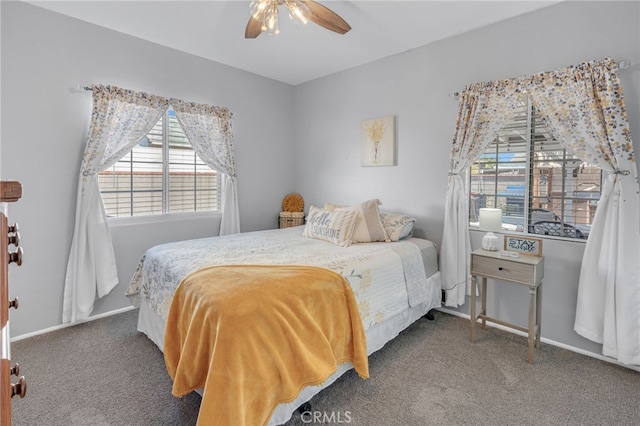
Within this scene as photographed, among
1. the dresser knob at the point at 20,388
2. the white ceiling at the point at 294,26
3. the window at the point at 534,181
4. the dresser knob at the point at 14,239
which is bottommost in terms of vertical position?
the dresser knob at the point at 20,388

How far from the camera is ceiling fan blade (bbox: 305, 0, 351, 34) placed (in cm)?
203

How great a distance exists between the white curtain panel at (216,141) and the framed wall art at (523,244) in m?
2.78

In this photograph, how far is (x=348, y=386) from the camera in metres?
2.05

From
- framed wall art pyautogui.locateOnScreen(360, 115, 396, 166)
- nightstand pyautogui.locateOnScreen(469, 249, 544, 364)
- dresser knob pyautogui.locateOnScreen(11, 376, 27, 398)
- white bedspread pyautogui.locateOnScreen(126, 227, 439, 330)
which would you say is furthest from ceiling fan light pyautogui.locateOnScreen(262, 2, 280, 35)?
nightstand pyautogui.locateOnScreen(469, 249, 544, 364)

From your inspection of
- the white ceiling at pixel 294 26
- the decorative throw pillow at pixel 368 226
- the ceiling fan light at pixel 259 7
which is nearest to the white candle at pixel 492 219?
the decorative throw pillow at pixel 368 226

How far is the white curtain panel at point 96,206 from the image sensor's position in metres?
2.84

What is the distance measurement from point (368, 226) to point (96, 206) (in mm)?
2434

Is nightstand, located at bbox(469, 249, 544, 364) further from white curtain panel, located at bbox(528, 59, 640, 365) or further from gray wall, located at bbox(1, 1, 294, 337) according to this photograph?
gray wall, located at bbox(1, 1, 294, 337)

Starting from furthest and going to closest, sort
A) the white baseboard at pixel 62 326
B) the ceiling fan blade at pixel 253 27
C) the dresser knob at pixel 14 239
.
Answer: the white baseboard at pixel 62 326
the ceiling fan blade at pixel 253 27
the dresser knob at pixel 14 239

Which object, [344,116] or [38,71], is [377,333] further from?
[38,71]

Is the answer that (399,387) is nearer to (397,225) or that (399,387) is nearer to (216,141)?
(397,225)

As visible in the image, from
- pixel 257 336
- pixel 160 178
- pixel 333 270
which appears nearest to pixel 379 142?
pixel 333 270

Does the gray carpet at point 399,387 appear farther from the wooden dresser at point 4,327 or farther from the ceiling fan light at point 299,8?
the ceiling fan light at point 299,8

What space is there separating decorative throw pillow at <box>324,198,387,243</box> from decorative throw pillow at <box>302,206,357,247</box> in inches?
2.2
